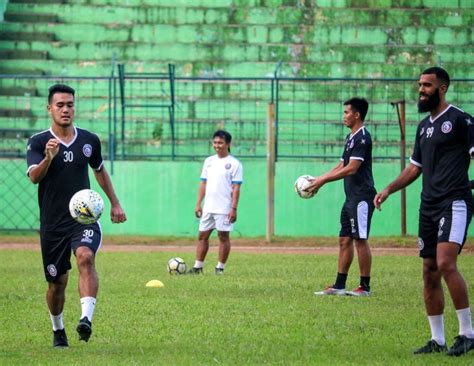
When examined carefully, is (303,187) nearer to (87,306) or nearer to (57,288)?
(57,288)

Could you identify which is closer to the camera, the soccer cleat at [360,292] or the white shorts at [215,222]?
the soccer cleat at [360,292]

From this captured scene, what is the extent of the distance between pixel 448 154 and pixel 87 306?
3.22 metres

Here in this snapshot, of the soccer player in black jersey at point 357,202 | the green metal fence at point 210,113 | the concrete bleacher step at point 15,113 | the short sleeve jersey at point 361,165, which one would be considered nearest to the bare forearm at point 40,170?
the soccer player in black jersey at point 357,202

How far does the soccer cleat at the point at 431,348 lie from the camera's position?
9.77 metres

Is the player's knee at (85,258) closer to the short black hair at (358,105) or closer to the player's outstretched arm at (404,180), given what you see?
the player's outstretched arm at (404,180)

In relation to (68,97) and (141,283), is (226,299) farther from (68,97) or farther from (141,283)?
(68,97)

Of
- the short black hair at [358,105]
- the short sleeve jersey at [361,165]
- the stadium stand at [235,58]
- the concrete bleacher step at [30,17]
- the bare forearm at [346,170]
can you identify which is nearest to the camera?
the bare forearm at [346,170]

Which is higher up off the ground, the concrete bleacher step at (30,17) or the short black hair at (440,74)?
the concrete bleacher step at (30,17)

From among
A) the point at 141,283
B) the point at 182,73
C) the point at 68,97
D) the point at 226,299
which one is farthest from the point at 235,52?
the point at 68,97

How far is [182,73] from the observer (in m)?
30.9

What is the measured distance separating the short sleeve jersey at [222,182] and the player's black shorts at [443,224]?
850 centimetres

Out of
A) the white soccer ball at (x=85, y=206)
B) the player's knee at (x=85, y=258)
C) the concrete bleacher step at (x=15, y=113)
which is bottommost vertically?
the player's knee at (x=85, y=258)

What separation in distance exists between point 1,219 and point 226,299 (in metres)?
14.1

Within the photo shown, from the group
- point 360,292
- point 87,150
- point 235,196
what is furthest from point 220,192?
point 87,150
